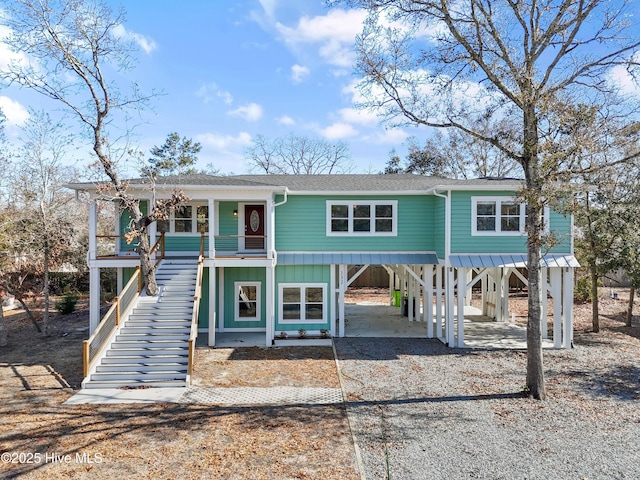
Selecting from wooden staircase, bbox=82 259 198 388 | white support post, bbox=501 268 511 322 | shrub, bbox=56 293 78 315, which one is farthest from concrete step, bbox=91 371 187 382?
white support post, bbox=501 268 511 322

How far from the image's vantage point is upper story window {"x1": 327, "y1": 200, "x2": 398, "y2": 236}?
14.0 metres

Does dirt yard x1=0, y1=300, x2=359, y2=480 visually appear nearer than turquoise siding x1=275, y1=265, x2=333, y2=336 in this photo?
Yes

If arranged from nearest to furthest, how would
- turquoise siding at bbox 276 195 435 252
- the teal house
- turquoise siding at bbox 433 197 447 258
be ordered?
the teal house
turquoise siding at bbox 433 197 447 258
turquoise siding at bbox 276 195 435 252

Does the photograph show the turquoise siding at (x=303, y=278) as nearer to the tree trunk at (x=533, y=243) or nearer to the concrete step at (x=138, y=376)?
the concrete step at (x=138, y=376)

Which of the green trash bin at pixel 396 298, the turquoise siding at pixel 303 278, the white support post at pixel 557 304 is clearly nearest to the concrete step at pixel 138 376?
the turquoise siding at pixel 303 278

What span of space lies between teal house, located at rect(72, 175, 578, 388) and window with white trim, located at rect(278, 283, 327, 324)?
0.03 metres

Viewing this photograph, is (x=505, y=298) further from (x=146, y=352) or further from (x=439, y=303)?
(x=146, y=352)

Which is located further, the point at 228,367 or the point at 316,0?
the point at 228,367

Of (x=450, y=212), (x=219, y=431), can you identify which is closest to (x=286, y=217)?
(x=450, y=212)

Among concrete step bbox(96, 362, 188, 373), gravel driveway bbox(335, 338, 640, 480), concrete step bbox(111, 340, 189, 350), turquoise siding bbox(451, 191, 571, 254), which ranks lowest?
gravel driveway bbox(335, 338, 640, 480)

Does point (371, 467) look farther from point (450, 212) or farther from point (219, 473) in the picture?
point (450, 212)

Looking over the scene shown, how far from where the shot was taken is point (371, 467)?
553 cm

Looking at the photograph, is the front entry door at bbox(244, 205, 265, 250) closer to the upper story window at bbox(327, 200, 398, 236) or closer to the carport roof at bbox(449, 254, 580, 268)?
the upper story window at bbox(327, 200, 398, 236)

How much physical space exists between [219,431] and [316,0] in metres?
9.57
